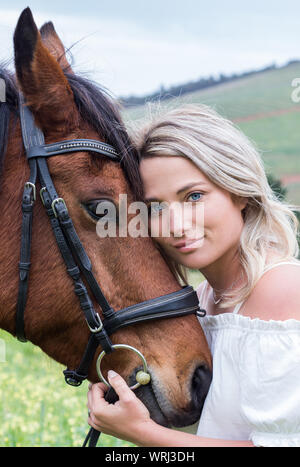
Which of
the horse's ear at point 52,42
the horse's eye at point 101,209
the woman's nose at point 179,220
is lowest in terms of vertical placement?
the woman's nose at point 179,220

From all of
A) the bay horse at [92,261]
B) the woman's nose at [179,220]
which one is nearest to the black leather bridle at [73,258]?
the bay horse at [92,261]

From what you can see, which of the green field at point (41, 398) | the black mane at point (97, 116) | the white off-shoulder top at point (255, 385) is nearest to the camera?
the white off-shoulder top at point (255, 385)

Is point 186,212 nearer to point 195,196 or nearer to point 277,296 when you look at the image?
point 195,196

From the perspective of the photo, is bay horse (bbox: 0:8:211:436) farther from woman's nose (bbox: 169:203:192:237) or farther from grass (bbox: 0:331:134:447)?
grass (bbox: 0:331:134:447)

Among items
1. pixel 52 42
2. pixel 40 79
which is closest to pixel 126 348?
pixel 40 79

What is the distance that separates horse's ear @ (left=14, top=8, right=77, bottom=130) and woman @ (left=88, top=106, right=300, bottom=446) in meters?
0.45

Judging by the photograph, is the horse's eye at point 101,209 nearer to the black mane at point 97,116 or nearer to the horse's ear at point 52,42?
the black mane at point 97,116

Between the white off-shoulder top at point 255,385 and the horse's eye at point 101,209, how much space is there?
721 mm

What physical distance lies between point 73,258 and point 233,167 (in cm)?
90

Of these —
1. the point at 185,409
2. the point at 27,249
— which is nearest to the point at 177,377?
the point at 185,409

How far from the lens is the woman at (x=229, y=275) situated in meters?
2.19

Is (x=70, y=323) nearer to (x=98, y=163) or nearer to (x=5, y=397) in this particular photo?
(x=98, y=163)
